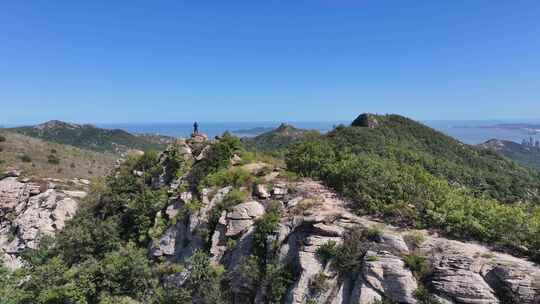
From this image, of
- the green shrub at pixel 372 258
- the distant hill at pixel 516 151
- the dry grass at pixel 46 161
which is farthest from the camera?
the distant hill at pixel 516 151

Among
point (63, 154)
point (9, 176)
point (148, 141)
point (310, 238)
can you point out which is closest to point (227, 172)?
point (310, 238)

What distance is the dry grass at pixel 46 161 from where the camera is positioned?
33.9 meters

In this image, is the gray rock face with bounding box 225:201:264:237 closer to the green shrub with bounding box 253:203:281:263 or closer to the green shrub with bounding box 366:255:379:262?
the green shrub with bounding box 253:203:281:263

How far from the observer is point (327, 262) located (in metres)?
10.1

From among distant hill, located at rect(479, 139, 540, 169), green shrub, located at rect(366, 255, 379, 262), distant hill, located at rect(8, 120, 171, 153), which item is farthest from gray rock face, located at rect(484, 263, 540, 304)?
distant hill, located at rect(479, 139, 540, 169)

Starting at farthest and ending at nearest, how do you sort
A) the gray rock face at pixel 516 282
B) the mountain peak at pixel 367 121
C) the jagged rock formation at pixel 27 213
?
the mountain peak at pixel 367 121 < the jagged rock formation at pixel 27 213 < the gray rock face at pixel 516 282

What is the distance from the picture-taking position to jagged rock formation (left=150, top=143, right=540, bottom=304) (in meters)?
8.20

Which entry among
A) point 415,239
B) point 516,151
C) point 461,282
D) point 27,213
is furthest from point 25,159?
point 516,151

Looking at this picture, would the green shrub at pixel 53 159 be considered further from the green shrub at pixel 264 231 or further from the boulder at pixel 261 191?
the green shrub at pixel 264 231

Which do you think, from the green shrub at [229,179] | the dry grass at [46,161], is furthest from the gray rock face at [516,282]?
the dry grass at [46,161]

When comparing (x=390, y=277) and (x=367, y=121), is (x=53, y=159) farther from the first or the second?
(x=367, y=121)

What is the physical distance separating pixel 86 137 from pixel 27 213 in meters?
98.5

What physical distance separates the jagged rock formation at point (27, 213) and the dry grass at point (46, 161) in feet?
8.05

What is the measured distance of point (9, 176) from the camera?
32188 millimetres
